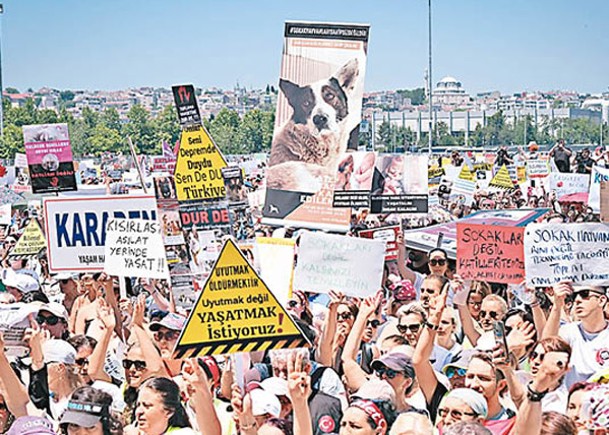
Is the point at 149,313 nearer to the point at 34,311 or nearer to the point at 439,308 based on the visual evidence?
the point at 34,311

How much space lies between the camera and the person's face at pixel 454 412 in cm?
487

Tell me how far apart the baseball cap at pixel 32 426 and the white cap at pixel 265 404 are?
0.94 m

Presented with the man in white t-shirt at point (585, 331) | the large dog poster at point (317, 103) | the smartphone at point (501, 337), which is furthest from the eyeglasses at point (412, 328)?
the large dog poster at point (317, 103)

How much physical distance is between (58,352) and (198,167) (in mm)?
3045

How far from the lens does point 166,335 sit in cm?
618

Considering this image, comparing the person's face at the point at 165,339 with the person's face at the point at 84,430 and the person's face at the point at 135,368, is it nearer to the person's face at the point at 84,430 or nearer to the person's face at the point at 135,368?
the person's face at the point at 135,368

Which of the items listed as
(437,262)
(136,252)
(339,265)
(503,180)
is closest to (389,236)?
(437,262)

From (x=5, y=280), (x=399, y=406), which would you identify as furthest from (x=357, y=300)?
(x=5, y=280)

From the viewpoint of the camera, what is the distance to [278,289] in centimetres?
707

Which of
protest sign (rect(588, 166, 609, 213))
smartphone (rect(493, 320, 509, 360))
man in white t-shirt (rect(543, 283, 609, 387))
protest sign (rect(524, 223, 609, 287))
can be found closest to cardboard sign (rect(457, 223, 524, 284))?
protest sign (rect(524, 223, 609, 287))

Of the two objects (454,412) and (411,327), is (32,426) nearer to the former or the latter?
(454,412)

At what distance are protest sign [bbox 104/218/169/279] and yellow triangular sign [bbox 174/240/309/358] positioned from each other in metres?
2.46

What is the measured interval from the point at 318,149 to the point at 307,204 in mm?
482

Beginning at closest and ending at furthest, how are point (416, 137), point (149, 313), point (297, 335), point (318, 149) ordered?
point (297, 335), point (149, 313), point (318, 149), point (416, 137)
